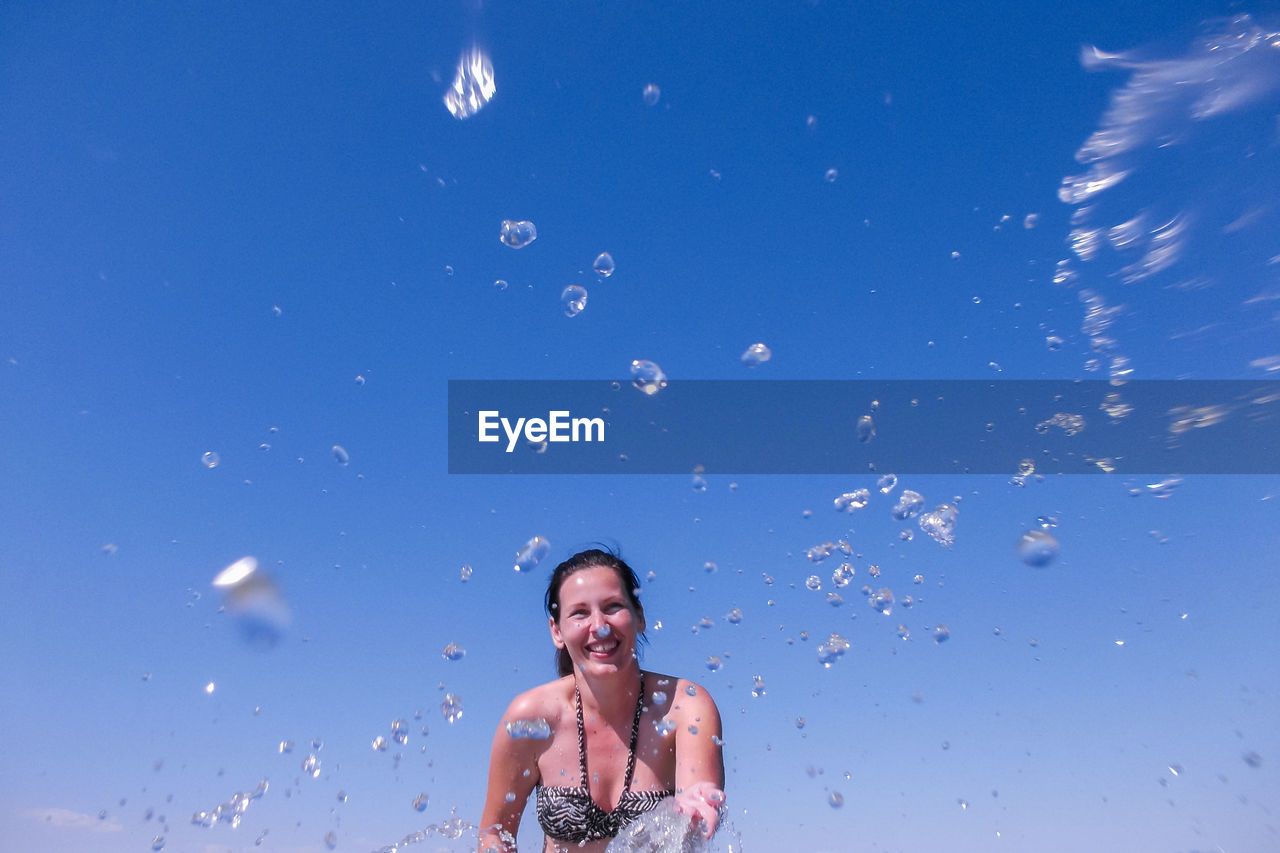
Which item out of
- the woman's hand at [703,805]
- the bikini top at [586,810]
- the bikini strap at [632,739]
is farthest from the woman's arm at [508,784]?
the woman's hand at [703,805]

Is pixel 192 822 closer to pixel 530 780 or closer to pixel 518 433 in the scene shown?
pixel 530 780

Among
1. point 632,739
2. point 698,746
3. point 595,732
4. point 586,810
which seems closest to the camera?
point 698,746

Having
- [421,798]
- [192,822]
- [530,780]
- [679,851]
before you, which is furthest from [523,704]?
[192,822]

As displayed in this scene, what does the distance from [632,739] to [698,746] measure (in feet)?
1.61

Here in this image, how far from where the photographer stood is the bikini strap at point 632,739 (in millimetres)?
4266

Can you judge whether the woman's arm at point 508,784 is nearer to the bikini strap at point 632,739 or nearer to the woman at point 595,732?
the woman at point 595,732

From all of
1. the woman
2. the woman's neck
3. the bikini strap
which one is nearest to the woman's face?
the woman

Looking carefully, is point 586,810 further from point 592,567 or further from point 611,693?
point 592,567

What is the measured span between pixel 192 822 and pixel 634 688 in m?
3.21

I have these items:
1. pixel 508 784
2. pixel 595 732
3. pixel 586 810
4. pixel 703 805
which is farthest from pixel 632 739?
pixel 703 805

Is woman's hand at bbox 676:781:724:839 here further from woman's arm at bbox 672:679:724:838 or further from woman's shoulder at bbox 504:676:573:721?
woman's shoulder at bbox 504:676:573:721

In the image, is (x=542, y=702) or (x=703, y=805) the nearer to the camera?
(x=703, y=805)

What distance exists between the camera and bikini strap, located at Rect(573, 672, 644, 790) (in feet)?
14.0

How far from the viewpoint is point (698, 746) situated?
4.00 meters
